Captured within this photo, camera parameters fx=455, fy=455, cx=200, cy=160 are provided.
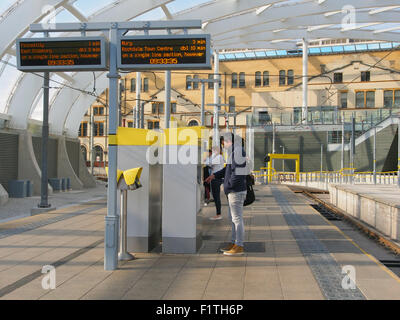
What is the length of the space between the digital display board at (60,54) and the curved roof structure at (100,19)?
30.1ft

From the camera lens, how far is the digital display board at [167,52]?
6391 mm

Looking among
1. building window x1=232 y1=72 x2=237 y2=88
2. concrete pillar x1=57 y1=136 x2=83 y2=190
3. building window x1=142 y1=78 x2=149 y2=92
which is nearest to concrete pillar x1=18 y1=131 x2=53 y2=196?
concrete pillar x1=57 y1=136 x2=83 y2=190

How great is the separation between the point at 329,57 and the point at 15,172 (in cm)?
4589

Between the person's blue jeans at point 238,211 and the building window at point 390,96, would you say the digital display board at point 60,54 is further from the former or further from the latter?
the building window at point 390,96

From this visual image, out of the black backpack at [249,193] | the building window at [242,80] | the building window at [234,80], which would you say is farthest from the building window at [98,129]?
the black backpack at [249,193]

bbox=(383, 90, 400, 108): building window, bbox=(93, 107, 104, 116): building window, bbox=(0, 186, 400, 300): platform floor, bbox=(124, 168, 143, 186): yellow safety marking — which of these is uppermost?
bbox=(383, 90, 400, 108): building window

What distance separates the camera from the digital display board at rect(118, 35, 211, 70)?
6.39m

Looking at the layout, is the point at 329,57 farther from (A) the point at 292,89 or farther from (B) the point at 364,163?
(B) the point at 364,163

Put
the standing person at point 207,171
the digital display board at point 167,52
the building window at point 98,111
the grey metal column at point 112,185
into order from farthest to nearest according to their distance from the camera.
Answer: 1. the building window at point 98,111
2. the standing person at point 207,171
3. the digital display board at point 167,52
4. the grey metal column at point 112,185

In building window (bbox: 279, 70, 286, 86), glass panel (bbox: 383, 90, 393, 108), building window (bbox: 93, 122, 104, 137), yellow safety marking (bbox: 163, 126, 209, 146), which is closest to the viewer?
yellow safety marking (bbox: 163, 126, 209, 146)

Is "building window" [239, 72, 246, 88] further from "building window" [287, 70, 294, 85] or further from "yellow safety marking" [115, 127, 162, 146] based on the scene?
"yellow safety marking" [115, 127, 162, 146]

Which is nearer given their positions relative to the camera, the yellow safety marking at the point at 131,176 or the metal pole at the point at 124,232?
the yellow safety marking at the point at 131,176

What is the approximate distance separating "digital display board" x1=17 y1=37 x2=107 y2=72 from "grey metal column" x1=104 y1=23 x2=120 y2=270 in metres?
0.17
